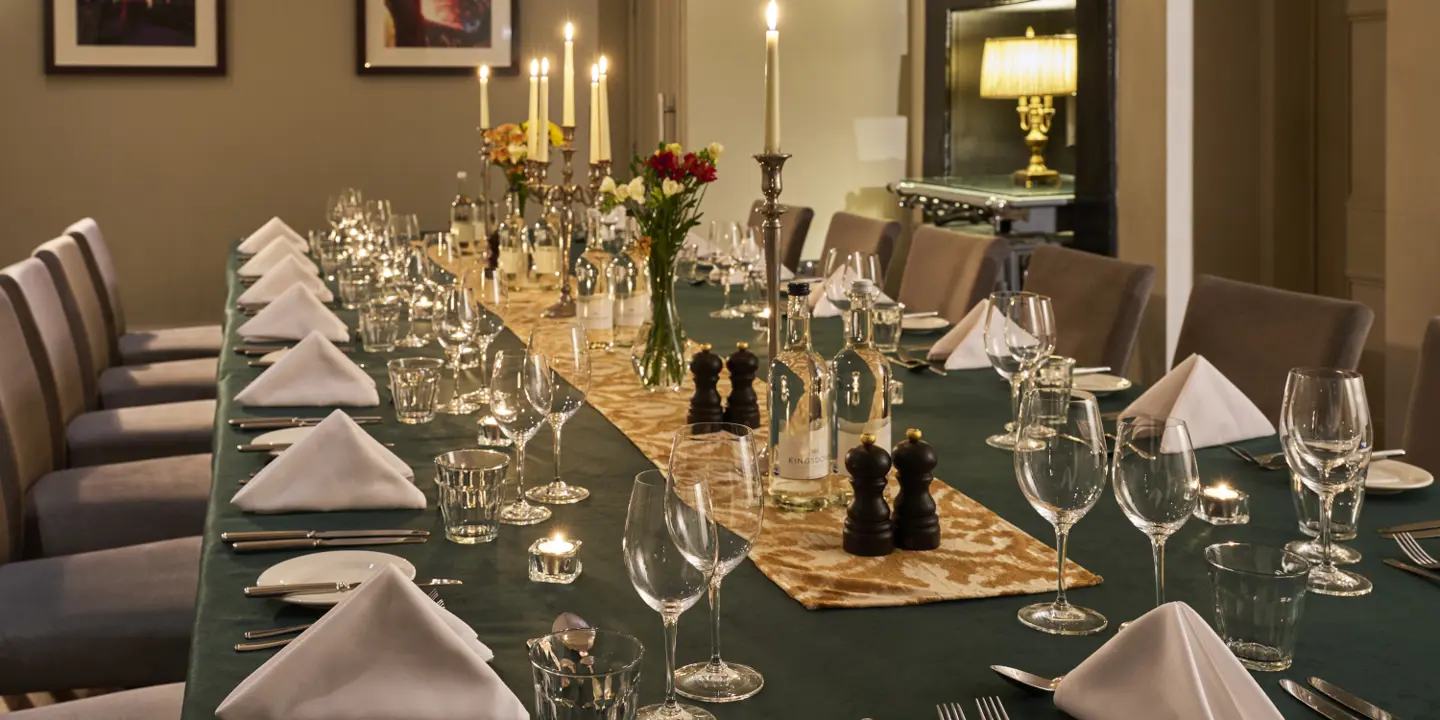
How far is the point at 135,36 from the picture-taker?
21.4ft

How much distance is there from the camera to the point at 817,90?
21.5ft

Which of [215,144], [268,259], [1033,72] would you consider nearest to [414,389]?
[268,259]

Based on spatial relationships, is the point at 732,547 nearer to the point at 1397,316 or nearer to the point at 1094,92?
the point at 1397,316

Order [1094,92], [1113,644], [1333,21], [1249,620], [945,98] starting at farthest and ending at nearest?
[945,98] < [1094,92] < [1333,21] < [1249,620] < [1113,644]

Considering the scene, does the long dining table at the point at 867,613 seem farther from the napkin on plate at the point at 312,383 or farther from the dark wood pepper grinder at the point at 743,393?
the napkin on plate at the point at 312,383

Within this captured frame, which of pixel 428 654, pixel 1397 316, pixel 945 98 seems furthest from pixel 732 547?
pixel 945 98

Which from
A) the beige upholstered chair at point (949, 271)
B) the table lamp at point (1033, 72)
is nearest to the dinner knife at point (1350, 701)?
the beige upholstered chair at point (949, 271)

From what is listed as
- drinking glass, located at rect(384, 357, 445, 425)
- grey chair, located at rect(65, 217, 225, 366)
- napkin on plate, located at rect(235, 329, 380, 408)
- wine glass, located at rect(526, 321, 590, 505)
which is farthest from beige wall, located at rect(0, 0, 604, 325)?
wine glass, located at rect(526, 321, 590, 505)

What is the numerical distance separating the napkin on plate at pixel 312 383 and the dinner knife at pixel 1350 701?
1.67 m

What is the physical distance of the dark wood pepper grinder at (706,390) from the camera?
2.18 m

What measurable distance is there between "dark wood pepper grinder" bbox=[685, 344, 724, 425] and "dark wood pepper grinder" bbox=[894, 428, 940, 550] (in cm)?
61

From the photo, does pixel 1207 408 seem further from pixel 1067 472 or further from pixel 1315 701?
pixel 1315 701

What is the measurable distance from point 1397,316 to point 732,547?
2828 millimetres

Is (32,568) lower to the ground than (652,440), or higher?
lower
